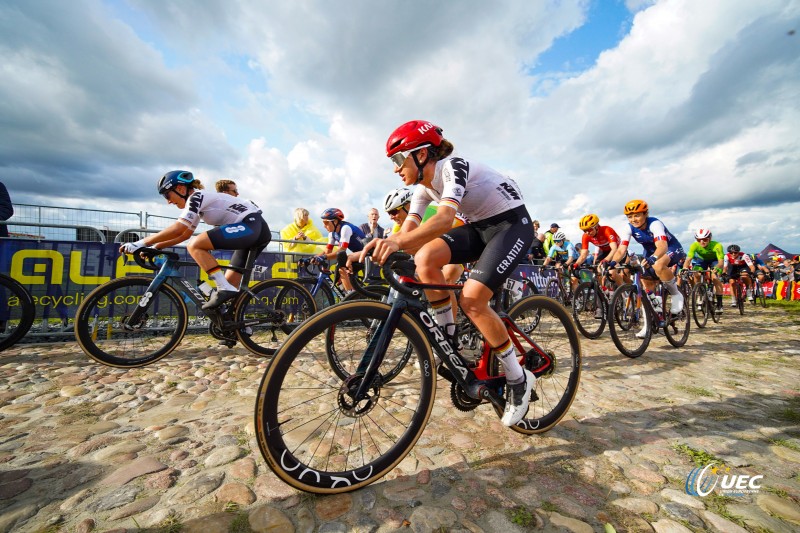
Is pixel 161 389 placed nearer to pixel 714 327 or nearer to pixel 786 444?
pixel 786 444

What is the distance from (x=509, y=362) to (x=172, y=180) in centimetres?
510

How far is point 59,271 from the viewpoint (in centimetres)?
623

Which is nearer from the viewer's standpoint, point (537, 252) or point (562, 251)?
point (562, 251)

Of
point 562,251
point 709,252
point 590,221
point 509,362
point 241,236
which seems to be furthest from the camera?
point 562,251

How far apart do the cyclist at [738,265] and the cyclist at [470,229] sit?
14970 mm

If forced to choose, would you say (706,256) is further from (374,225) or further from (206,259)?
(206,259)

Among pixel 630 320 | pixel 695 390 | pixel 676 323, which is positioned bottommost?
pixel 695 390

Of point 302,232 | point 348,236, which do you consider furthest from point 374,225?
point 348,236

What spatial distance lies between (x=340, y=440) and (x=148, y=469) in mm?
1218

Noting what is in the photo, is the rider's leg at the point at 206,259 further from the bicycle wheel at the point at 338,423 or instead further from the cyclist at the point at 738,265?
the cyclist at the point at 738,265

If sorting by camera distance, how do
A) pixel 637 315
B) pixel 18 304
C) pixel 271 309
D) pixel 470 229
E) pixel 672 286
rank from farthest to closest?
pixel 672 286
pixel 637 315
pixel 271 309
pixel 18 304
pixel 470 229

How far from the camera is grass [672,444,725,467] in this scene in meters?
2.39

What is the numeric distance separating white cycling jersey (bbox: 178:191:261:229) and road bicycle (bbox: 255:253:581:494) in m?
2.75

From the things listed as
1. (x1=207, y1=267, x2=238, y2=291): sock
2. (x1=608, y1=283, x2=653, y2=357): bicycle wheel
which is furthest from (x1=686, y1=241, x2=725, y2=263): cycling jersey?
(x1=207, y1=267, x2=238, y2=291): sock
